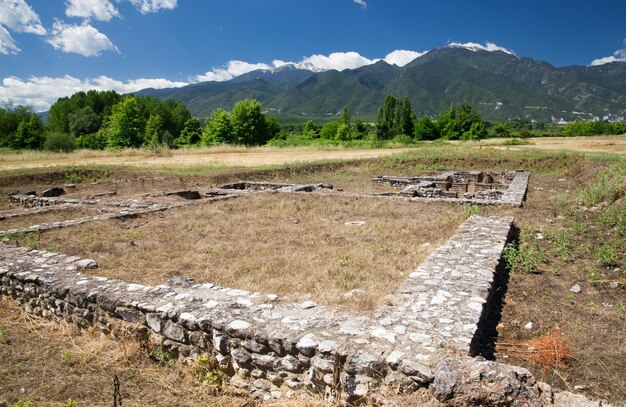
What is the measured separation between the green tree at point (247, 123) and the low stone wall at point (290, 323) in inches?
2496

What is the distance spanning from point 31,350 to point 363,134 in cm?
8562

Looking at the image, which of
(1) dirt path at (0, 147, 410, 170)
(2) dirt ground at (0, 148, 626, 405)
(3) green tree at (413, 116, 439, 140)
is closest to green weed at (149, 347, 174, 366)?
(2) dirt ground at (0, 148, 626, 405)

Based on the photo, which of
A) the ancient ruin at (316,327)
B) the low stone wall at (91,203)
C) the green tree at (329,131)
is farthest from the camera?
the green tree at (329,131)

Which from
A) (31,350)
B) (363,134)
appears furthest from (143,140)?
(31,350)

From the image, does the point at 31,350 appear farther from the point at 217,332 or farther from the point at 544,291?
the point at 544,291

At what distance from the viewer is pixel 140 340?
486cm

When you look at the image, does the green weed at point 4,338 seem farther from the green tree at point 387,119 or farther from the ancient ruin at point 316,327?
the green tree at point 387,119

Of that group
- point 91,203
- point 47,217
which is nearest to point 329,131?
point 91,203

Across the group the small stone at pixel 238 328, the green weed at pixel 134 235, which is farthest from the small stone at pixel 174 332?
the green weed at pixel 134 235

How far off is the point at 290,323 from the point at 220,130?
210ft

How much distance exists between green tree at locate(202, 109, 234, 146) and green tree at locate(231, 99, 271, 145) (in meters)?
1.16

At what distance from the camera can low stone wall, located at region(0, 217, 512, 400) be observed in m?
3.53

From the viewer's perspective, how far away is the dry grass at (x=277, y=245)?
663cm

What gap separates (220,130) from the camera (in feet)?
213
